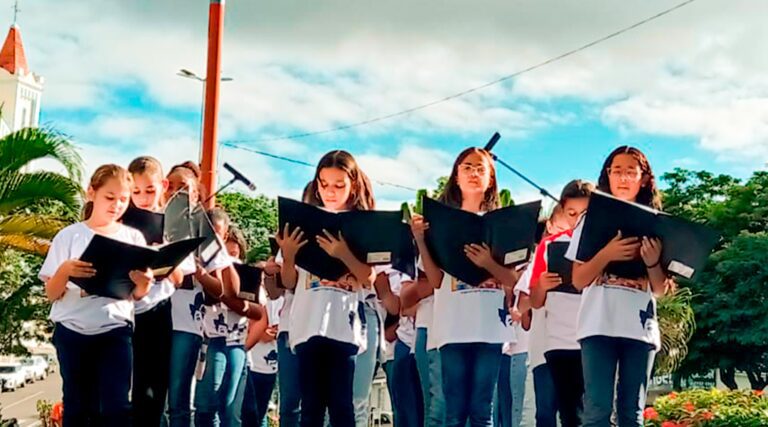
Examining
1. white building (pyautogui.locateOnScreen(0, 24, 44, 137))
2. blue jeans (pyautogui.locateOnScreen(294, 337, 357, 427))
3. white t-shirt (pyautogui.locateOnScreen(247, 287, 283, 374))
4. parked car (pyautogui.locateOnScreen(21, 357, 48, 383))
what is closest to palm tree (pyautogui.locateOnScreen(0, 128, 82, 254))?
white t-shirt (pyautogui.locateOnScreen(247, 287, 283, 374))

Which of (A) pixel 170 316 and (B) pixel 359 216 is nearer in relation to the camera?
(B) pixel 359 216

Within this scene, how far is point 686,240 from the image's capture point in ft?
10.3

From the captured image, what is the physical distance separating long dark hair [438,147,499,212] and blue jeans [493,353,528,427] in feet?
3.84

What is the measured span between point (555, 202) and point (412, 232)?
48.8 inches

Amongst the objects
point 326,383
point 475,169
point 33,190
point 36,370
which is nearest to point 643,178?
point 475,169

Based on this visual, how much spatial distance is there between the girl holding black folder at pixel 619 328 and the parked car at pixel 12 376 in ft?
116

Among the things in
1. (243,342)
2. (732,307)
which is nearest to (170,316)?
(243,342)

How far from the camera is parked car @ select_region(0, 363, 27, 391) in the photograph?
35.0 m

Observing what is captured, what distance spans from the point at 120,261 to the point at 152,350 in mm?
718

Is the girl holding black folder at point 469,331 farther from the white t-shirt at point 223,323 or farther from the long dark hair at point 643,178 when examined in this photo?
the white t-shirt at point 223,323

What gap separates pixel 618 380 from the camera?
10.7ft

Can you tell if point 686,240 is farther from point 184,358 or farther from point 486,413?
point 184,358

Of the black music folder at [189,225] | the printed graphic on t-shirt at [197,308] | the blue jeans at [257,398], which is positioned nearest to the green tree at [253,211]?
the blue jeans at [257,398]

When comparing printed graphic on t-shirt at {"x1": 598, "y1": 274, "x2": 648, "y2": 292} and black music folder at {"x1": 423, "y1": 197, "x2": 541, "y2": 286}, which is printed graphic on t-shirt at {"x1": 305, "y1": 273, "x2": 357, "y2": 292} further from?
printed graphic on t-shirt at {"x1": 598, "y1": 274, "x2": 648, "y2": 292}
